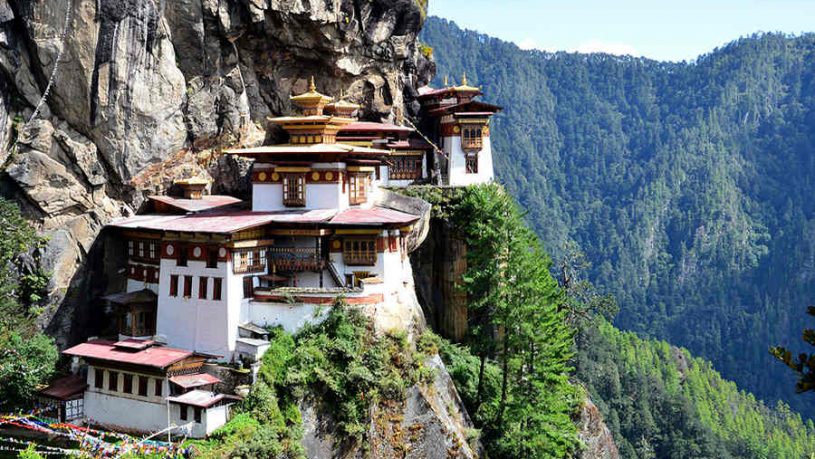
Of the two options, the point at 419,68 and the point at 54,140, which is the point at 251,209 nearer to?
the point at 54,140

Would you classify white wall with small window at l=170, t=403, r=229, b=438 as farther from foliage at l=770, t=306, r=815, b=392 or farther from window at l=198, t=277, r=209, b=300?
foliage at l=770, t=306, r=815, b=392

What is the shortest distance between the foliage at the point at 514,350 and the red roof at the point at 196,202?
456 inches

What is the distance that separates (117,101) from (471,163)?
20679 millimetres

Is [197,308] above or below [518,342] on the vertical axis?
above

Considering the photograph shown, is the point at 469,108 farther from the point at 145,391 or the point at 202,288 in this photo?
the point at 145,391

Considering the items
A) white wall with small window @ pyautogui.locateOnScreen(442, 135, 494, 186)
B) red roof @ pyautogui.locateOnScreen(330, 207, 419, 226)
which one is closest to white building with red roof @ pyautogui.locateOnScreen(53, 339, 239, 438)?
red roof @ pyautogui.locateOnScreen(330, 207, 419, 226)

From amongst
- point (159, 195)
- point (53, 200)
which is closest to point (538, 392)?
point (159, 195)

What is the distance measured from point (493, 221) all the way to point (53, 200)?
63.7ft

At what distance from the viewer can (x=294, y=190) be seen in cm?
3891

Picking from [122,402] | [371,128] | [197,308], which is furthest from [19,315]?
[371,128]

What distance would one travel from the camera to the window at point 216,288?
115ft

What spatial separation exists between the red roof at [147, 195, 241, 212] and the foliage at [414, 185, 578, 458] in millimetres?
11578

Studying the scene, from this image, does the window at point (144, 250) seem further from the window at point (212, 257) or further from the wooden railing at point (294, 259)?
the wooden railing at point (294, 259)

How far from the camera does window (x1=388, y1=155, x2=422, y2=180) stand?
50.8 metres
